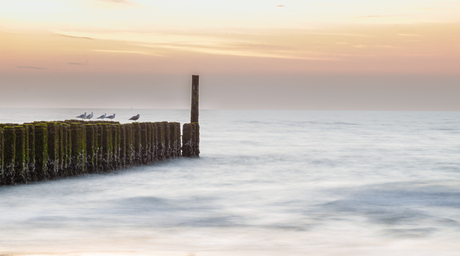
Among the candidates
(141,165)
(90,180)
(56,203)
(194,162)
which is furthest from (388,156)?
(56,203)

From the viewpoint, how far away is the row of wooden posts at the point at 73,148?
10469mm

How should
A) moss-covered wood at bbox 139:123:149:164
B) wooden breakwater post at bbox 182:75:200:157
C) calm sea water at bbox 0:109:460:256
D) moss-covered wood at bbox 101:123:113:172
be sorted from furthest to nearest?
wooden breakwater post at bbox 182:75:200:157 < moss-covered wood at bbox 139:123:149:164 < moss-covered wood at bbox 101:123:113:172 < calm sea water at bbox 0:109:460:256

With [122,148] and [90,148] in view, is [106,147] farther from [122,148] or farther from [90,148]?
[122,148]

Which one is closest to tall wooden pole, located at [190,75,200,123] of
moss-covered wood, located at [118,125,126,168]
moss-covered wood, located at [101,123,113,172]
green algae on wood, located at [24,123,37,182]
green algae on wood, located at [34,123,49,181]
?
moss-covered wood, located at [118,125,126,168]

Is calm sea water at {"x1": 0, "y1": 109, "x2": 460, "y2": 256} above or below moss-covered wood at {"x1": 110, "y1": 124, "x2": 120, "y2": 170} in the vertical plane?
below

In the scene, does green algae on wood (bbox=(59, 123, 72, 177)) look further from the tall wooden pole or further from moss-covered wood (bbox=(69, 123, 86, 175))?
the tall wooden pole

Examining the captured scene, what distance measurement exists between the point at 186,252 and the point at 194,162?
444 inches

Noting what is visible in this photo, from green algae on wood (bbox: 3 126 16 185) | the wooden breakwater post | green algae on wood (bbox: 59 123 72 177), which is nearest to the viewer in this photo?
green algae on wood (bbox: 3 126 16 185)

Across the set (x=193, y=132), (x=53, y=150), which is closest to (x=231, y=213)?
(x=53, y=150)

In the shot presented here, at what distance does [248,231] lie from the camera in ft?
25.2

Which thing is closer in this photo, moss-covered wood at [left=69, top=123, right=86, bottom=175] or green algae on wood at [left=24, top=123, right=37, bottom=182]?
green algae on wood at [left=24, top=123, right=37, bottom=182]

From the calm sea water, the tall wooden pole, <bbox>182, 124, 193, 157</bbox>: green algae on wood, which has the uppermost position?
the tall wooden pole

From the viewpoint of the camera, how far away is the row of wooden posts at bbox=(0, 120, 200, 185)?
10.5 metres

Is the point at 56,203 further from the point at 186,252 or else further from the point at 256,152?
the point at 256,152
